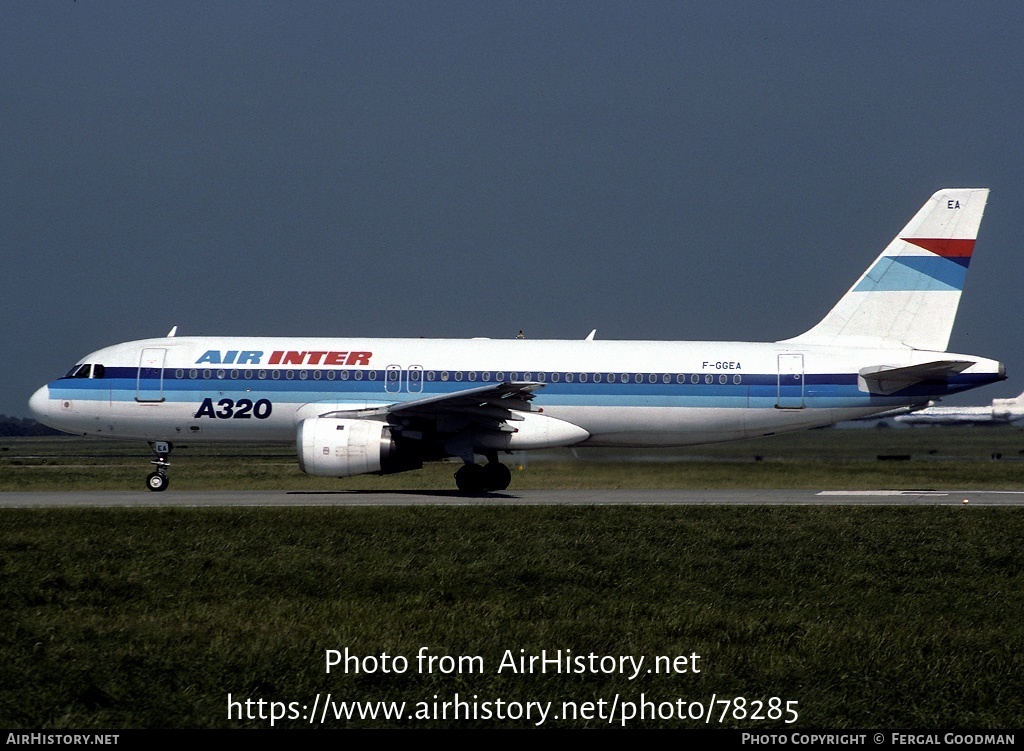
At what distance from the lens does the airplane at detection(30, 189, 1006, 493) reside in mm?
25156

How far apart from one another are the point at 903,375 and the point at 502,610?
17.5m

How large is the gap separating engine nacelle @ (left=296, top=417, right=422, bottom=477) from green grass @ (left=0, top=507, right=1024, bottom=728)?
5065 millimetres

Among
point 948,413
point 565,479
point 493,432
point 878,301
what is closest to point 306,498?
point 493,432

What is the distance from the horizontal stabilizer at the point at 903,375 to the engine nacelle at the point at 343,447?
1107 centimetres

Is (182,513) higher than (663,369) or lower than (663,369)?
lower

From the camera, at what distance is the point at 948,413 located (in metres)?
110

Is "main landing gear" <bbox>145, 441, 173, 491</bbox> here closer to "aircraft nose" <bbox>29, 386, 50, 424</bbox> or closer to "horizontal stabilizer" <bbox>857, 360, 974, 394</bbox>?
"aircraft nose" <bbox>29, 386, 50, 424</bbox>

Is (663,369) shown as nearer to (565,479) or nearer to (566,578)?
(565,479)

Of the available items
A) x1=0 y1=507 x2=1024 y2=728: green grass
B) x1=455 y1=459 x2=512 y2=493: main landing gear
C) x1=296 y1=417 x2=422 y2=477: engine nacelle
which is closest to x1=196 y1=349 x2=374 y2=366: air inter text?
x1=296 y1=417 x2=422 y2=477: engine nacelle

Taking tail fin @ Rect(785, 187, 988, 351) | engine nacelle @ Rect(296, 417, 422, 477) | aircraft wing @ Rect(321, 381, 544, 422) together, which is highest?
tail fin @ Rect(785, 187, 988, 351)

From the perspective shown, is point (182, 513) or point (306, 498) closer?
point (182, 513)

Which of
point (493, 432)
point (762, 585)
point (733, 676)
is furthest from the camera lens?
point (493, 432)

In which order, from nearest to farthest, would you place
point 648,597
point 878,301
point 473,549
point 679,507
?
point 648,597 → point 473,549 → point 679,507 → point 878,301

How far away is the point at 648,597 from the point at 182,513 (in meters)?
9.34
